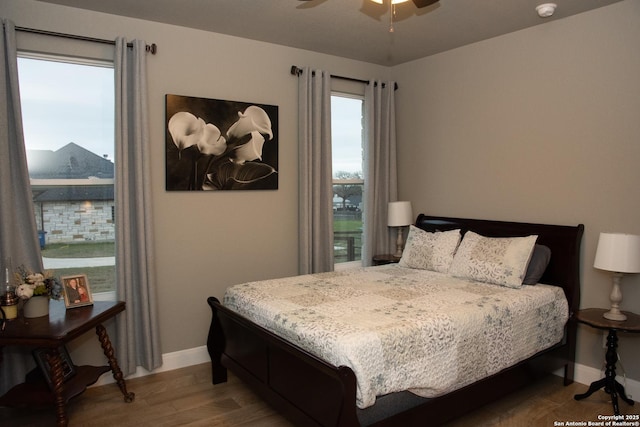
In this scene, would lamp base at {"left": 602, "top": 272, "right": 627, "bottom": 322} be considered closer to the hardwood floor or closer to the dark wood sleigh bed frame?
the dark wood sleigh bed frame

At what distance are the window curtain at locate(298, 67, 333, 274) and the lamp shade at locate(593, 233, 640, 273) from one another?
221 cm

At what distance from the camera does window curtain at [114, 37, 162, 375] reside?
10.4 feet

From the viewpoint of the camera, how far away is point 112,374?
3.21 meters

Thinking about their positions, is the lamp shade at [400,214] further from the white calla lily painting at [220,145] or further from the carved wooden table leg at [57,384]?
the carved wooden table leg at [57,384]

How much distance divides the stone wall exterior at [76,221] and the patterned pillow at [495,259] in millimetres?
2695

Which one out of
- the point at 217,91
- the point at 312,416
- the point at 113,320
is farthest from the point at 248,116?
the point at 312,416

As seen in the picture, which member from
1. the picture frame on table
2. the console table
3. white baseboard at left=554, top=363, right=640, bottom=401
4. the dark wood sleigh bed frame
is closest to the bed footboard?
the dark wood sleigh bed frame

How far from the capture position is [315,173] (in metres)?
4.07

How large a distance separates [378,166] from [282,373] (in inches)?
102

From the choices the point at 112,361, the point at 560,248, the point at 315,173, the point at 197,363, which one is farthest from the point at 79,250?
the point at 560,248

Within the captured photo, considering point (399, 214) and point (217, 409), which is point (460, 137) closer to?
point (399, 214)

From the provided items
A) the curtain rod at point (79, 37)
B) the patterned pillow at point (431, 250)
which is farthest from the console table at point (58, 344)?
the patterned pillow at point (431, 250)

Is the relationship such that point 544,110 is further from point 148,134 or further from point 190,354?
point 190,354

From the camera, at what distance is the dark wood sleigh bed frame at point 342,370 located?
2.09 meters
